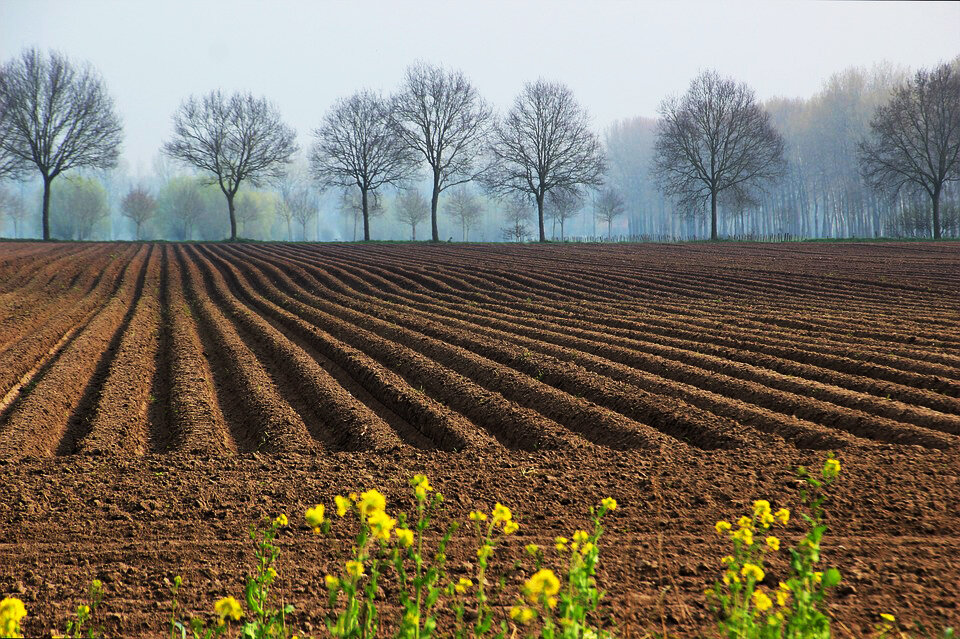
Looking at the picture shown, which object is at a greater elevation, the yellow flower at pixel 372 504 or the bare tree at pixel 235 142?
the bare tree at pixel 235 142

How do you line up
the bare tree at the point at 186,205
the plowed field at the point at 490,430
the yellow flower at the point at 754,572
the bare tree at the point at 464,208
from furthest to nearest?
1. the bare tree at the point at 464,208
2. the bare tree at the point at 186,205
3. the plowed field at the point at 490,430
4. the yellow flower at the point at 754,572

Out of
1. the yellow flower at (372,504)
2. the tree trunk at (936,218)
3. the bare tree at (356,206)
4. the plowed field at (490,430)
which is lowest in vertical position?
the plowed field at (490,430)

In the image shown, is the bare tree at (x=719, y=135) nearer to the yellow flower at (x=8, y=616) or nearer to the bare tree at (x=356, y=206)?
the bare tree at (x=356, y=206)

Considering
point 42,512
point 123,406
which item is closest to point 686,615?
point 42,512

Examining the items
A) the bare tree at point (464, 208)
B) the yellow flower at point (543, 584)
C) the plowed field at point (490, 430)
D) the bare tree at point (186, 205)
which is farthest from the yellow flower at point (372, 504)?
the bare tree at point (186, 205)

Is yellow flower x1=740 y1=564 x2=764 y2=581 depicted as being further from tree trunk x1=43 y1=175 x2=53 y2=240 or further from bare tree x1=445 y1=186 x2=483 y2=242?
bare tree x1=445 y1=186 x2=483 y2=242

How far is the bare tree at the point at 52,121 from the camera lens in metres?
45.4

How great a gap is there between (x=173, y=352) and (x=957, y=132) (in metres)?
49.9

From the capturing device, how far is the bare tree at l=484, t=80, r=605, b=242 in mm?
50094

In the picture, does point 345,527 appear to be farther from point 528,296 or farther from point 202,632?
point 528,296

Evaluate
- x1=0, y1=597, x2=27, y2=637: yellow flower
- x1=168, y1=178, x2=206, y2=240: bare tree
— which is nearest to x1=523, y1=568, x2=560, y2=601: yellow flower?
x1=0, y1=597, x2=27, y2=637: yellow flower

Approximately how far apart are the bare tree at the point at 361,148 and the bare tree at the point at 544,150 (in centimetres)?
691

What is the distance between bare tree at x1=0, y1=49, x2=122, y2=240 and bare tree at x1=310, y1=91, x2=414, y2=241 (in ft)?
45.5

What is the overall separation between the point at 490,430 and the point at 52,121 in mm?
49664
